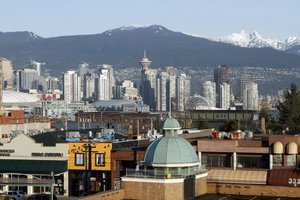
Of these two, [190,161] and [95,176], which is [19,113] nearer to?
[95,176]

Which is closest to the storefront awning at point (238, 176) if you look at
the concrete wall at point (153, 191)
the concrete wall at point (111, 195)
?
the concrete wall at point (153, 191)

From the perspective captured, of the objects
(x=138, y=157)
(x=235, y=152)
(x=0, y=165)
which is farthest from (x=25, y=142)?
(x=235, y=152)

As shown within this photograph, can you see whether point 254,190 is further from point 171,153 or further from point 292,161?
point 292,161

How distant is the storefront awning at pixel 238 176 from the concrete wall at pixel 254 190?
431 centimetres

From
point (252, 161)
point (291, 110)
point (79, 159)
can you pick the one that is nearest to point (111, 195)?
point (252, 161)

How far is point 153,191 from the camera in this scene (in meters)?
45.1

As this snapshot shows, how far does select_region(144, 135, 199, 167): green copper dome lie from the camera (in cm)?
4547

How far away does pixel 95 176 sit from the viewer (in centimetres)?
6856

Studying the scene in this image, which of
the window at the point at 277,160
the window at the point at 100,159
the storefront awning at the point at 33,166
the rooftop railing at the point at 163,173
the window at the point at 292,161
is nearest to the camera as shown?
the rooftop railing at the point at 163,173

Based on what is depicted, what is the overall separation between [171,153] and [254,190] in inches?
220

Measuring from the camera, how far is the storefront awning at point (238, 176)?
54.2 metres

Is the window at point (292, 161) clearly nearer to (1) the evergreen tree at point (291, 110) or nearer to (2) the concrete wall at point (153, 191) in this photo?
(2) the concrete wall at point (153, 191)

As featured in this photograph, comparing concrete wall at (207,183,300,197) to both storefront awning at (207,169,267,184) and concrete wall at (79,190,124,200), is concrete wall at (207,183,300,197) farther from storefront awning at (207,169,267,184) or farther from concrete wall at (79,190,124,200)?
concrete wall at (79,190,124,200)

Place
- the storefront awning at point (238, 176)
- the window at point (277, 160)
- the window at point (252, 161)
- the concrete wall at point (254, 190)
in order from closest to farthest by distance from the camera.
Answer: the concrete wall at point (254, 190)
the storefront awning at point (238, 176)
the window at point (277, 160)
the window at point (252, 161)
